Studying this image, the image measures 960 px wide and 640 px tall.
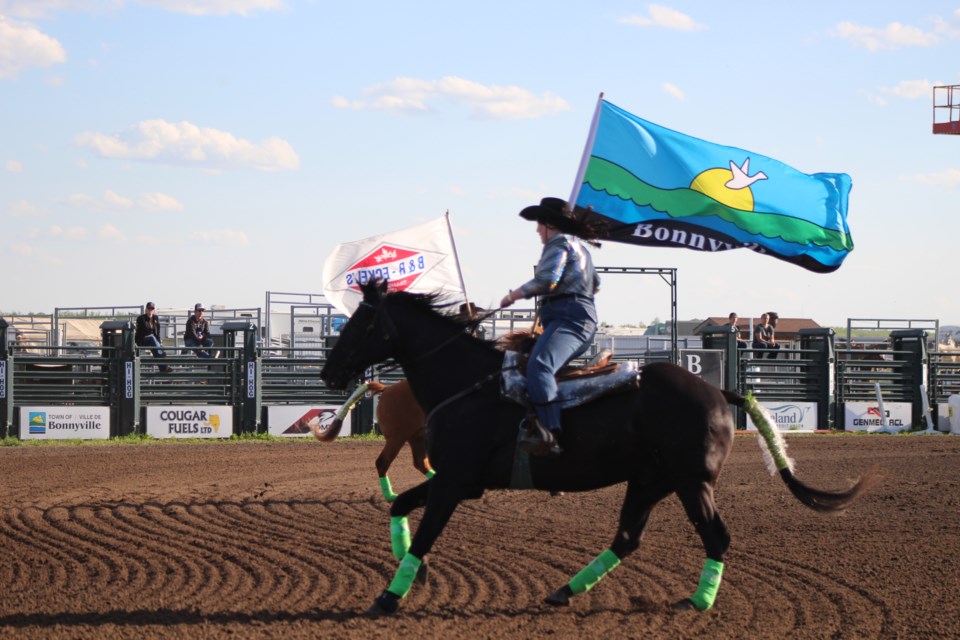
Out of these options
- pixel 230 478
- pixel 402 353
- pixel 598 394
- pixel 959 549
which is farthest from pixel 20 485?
pixel 959 549

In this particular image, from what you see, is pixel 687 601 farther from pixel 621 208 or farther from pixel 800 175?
pixel 800 175

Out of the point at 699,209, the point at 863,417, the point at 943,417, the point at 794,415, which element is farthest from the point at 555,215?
the point at 943,417

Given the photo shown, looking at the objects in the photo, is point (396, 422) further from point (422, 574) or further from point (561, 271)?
point (561, 271)

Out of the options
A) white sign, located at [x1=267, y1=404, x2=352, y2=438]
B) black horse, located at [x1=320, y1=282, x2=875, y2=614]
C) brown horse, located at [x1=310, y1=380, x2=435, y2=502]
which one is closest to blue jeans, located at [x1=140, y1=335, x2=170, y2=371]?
white sign, located at [x1=267, y1=404, x2=352, y2=438]

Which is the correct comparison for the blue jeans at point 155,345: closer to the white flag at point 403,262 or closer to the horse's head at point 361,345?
the white flag at point 403,262

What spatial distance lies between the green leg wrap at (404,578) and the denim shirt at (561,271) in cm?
175

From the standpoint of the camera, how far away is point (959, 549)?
834cm

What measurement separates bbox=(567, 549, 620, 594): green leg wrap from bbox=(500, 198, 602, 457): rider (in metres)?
0.77

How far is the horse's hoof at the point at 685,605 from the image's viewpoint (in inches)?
250

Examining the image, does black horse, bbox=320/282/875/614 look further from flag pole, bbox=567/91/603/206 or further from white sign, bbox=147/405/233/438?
white sign, bbox=147/405/233/438

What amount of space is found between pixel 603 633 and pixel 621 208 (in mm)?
8223

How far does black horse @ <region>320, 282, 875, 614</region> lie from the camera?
644cm

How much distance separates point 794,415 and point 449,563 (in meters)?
15.5

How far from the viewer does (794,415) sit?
71.2 feet
